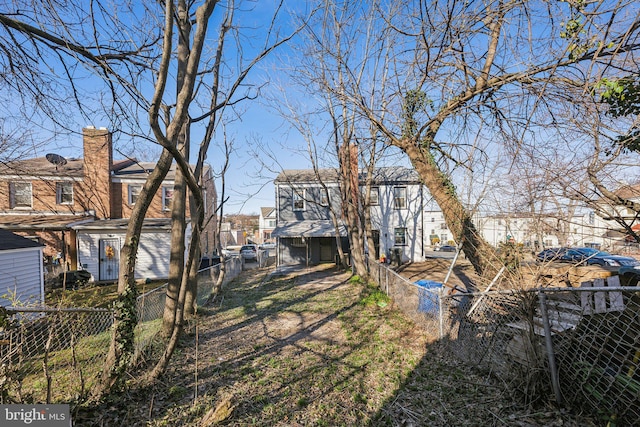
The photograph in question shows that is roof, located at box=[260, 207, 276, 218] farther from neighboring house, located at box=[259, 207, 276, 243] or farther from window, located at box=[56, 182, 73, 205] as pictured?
window, located at box=[56, 182, 73, 205]

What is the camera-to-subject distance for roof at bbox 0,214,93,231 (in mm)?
14547

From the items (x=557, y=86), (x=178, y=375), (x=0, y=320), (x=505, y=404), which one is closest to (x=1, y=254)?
(x=178, y=375)

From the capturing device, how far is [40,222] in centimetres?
1502

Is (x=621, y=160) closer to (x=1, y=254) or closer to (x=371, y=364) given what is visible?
(x=371, y=364)

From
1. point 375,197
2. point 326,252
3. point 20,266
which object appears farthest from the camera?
point 326,252

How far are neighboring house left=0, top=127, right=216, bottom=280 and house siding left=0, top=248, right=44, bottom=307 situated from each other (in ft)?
20.8

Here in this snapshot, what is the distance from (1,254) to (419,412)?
1020cm

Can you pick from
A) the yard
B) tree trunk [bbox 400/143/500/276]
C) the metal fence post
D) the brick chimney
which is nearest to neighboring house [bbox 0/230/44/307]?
the yard

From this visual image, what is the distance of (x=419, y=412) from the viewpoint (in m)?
3.54

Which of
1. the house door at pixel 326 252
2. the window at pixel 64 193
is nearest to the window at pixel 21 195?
the window at pixel 64 193

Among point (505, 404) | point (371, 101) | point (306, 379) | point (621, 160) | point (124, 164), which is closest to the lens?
Answer: point (505, 404)

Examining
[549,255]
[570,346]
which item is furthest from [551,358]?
[549,255]

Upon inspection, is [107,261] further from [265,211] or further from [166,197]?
[265,211]

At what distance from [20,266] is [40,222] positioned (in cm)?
943
